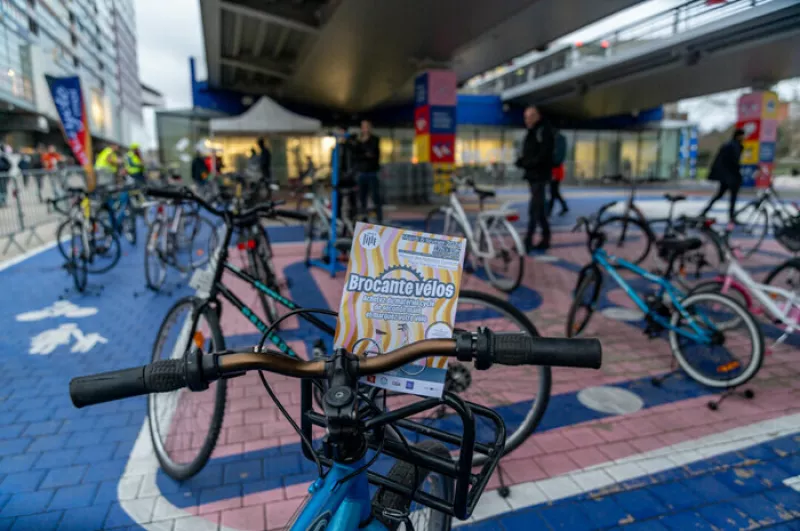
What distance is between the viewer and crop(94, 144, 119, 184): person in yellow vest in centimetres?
1368

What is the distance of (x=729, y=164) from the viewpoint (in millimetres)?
9938

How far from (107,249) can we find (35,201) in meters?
3.97

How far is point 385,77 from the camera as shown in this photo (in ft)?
60.4

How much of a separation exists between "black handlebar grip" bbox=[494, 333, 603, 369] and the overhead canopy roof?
444 inches

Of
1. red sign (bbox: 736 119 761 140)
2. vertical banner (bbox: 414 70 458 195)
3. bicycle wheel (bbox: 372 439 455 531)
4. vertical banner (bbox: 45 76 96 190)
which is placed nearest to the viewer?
bicycle wheel (bbox: 372 439 455 531)

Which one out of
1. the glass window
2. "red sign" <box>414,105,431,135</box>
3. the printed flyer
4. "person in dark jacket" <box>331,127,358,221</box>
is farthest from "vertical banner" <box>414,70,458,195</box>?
the glass window

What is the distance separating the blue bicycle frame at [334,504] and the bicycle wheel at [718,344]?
3.18 m

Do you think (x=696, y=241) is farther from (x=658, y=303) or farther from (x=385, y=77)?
(x=385, y=77)

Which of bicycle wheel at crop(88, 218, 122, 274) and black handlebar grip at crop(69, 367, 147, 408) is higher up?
black handlebar grip at crop(69, 367, 147, 408)

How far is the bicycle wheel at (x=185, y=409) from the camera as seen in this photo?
251cm

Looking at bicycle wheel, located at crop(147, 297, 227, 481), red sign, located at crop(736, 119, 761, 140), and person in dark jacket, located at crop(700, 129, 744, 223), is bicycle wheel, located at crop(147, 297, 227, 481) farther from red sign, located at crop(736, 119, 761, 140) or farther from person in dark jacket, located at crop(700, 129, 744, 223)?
red sign, located at crop(736, 119, 761, 140)

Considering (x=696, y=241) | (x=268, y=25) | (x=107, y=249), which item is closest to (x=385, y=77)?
(x=268, y=25)

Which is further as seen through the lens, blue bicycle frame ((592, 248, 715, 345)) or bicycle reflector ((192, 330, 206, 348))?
blue bicycle frame ((592, 248, 715, 345))

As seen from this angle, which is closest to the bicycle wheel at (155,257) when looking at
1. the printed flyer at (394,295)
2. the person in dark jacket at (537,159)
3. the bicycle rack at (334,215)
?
Result: the bicycle rack at (334,215)
